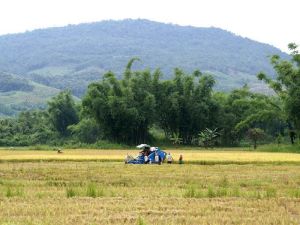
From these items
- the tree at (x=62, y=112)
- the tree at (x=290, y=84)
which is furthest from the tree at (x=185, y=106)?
the tree at (x=62, y=112)

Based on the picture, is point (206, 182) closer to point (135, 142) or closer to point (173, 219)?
point (173, 219)

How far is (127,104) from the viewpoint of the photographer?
5828 centimetres

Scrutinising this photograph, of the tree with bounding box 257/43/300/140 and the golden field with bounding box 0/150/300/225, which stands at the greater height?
the tree with bounding box 257/43/300/140

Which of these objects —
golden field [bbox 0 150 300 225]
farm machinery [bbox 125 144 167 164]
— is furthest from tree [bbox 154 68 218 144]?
golden field [bbox 0 150 300 225]

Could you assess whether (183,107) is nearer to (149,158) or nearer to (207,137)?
(207,137)

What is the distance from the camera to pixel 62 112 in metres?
80.0

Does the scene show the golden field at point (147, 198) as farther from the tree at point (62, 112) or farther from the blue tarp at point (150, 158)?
the tree at point (62, 112)

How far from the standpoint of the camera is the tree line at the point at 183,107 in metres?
54.3

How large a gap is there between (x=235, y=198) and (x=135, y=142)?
148 ft

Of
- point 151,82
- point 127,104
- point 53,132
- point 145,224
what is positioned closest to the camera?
point 145,224

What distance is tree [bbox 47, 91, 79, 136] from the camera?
78688mm

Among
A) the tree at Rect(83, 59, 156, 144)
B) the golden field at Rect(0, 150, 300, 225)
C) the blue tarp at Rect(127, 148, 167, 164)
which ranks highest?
the tree at Rect(83, 59, 156, 144)

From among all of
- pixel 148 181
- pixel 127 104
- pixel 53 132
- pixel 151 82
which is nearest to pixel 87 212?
pixel 148 181

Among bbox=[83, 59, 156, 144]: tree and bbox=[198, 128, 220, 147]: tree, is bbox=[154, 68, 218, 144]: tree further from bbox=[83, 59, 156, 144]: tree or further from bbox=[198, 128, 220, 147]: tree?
bbox=[83, 59, 156, 144]: tree
